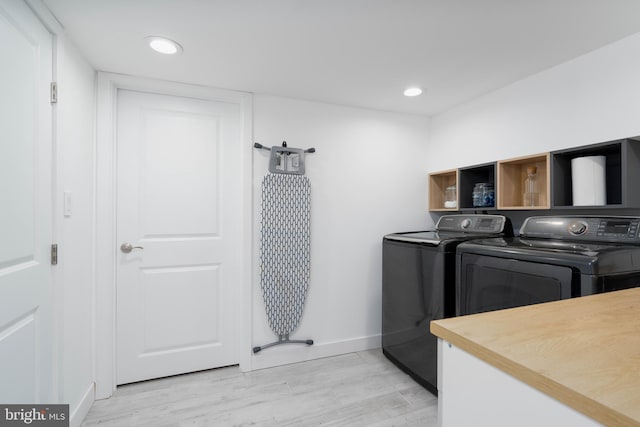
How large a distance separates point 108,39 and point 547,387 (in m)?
2.24

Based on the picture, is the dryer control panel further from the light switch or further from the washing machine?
the light switch

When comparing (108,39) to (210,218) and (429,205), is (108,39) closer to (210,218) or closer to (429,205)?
(210,218)

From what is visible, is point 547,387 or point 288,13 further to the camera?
point 288,13

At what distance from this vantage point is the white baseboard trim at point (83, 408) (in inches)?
65.7

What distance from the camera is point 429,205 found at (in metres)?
2.92

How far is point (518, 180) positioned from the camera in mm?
2307

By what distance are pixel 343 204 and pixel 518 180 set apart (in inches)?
52.6

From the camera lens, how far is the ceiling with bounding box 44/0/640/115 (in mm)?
1391

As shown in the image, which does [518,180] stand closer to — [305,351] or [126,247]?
[305,351]

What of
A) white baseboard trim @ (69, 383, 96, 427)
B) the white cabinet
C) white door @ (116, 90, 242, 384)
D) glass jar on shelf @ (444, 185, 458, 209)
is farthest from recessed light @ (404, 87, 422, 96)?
Answer: white baseboard trim @ (69, 383, 96, 427)

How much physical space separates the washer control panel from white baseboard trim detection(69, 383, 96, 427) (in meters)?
2.72

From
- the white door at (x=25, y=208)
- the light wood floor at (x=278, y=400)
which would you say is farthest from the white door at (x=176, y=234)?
the white door at (x=25, y=208)

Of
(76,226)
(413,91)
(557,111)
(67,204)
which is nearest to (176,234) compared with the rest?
(76,226)

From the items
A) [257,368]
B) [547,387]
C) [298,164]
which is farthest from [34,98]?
[257,368]
